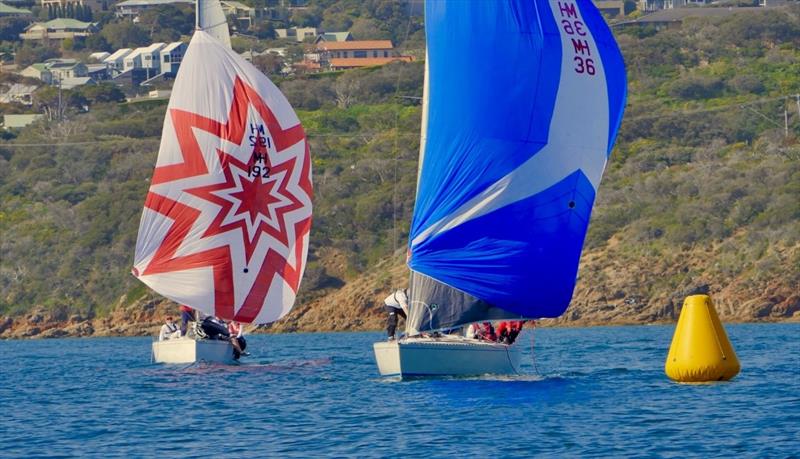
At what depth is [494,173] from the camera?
92.6 feet

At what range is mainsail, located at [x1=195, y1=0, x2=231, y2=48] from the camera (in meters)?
40.1

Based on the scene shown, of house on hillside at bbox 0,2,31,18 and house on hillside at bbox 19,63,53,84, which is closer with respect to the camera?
house on hillside at bbox 19,63,53,84

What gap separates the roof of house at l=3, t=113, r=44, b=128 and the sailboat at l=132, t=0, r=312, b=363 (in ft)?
226

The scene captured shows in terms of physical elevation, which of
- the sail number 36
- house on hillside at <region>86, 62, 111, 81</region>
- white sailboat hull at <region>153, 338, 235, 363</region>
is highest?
the sail number 36

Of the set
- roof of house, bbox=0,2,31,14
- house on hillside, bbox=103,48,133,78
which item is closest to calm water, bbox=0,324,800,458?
house on hillside, bbox=103,48,133,78

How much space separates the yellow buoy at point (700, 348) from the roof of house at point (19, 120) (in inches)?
3234

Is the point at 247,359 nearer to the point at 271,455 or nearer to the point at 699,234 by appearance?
the point at 271,455

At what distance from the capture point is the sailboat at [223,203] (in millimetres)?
36844

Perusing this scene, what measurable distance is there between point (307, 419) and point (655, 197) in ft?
144

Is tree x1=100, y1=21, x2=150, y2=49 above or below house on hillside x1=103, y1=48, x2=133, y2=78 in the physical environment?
above

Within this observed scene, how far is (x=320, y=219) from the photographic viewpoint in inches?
2734

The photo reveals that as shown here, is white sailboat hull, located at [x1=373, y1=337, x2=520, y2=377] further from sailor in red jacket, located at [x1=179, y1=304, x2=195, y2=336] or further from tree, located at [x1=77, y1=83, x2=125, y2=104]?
tree, located at [x1=77, y1=83, x2=125, y2=104]

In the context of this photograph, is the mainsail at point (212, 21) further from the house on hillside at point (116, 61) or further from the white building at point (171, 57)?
the house on hillside at point (116, 61)

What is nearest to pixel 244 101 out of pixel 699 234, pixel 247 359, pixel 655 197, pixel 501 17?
pixel 247 359
